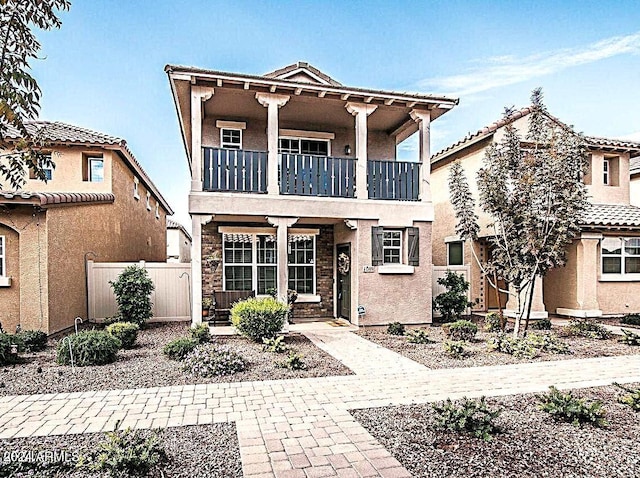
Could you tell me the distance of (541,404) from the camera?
561 cm

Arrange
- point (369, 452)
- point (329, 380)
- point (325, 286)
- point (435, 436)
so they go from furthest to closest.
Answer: point (325, 286) → point (329, 380) → point (435, 436) → point (369, 452)

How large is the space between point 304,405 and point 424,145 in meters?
8.93

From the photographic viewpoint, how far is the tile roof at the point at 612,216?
14500mm

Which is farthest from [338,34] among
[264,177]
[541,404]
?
[541,404]

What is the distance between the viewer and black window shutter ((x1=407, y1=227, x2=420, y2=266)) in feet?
40.5

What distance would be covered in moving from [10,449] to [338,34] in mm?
13679

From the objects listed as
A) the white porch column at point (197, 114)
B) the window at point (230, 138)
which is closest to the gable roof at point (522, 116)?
the window at point (230, 138)

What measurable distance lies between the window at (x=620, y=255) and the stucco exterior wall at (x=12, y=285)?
694 inches

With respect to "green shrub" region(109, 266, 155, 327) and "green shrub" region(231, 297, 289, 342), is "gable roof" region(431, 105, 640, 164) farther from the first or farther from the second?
"green shrub" region(109, 266, 155, 327)

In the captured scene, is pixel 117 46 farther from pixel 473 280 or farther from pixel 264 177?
pixel 473 280

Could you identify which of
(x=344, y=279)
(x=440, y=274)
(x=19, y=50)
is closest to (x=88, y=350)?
(x=19, y=50)

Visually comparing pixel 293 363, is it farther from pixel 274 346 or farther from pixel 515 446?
pixel 515 446

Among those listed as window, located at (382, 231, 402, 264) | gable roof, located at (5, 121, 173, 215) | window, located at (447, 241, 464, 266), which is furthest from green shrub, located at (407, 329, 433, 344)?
gable roof, located at (5, 121, 173, 215)

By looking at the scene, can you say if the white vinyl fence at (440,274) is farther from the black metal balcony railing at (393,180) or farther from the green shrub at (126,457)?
the green shrub at (126,457)
